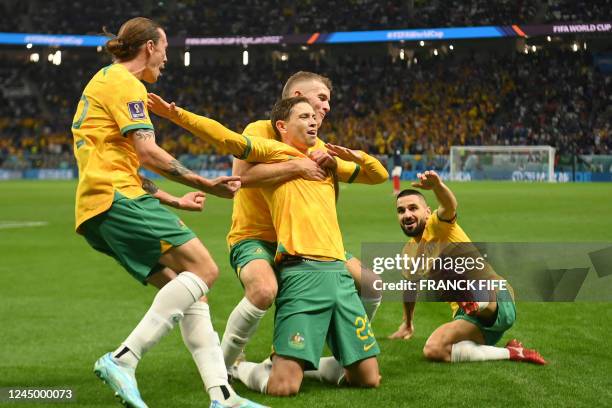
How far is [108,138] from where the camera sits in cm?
438

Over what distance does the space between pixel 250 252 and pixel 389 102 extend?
4275 cm

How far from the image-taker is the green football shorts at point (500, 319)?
5629 mm

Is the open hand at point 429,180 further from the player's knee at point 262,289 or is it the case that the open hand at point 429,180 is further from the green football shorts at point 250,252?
the player's knee at point 262,289

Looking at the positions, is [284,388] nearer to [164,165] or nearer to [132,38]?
[164,165]

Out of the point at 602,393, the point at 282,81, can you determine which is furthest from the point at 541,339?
the point at 282,81

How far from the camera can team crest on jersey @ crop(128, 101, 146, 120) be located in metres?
4.28

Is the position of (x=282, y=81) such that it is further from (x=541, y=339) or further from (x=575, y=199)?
(x=541, y=339)

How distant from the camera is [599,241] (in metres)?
12.7

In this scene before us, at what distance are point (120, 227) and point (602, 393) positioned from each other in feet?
9.48

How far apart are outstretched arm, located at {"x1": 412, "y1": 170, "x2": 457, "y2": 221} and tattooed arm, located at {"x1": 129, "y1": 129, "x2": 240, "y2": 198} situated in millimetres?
1353

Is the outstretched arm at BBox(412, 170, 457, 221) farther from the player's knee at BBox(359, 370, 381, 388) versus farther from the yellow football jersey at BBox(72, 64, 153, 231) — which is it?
the yellow football jersey at BBox(72, 64, 153, 231)

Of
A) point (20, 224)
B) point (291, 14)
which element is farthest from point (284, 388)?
point (291, 14)

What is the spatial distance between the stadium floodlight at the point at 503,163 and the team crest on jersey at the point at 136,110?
34832 millimetres

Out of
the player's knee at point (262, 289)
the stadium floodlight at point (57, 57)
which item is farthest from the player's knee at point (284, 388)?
the stadium floodlight at point (57, 57)
